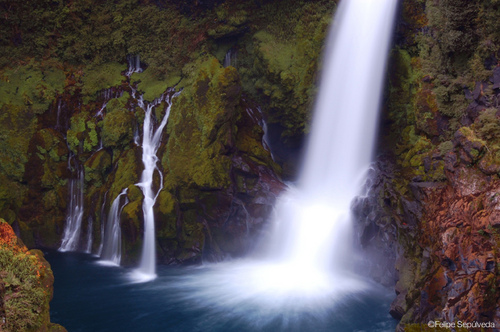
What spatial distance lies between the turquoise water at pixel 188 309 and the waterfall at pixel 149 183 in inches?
35.6

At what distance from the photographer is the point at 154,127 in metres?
18.2

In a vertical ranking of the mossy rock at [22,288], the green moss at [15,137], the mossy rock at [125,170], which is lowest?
the mossy rock at [22,288]

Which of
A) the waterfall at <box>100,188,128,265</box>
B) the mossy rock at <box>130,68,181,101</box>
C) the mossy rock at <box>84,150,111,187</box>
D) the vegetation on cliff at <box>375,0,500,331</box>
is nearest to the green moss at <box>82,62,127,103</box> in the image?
the mossy rock at <box>130,68,181,101</box>

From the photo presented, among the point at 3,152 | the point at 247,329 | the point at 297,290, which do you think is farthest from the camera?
the point at 3,152

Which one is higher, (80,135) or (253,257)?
(80,135)

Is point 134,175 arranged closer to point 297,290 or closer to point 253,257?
point 253,257

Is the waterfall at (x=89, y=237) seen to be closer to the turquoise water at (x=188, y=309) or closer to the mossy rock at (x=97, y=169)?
the mossy rock at (x=97, y=169)

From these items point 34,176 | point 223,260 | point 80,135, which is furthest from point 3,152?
point 223,260

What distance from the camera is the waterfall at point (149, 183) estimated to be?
15.0 meters

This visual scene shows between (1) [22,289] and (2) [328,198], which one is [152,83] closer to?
(2) [328,198]

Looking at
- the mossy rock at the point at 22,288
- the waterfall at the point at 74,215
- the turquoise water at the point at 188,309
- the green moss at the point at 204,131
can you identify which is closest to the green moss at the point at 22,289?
the mossy rock at the point at 22,288

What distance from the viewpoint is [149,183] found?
650 inches

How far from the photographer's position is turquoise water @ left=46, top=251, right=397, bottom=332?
421 inches

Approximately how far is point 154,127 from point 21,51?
826 cm
